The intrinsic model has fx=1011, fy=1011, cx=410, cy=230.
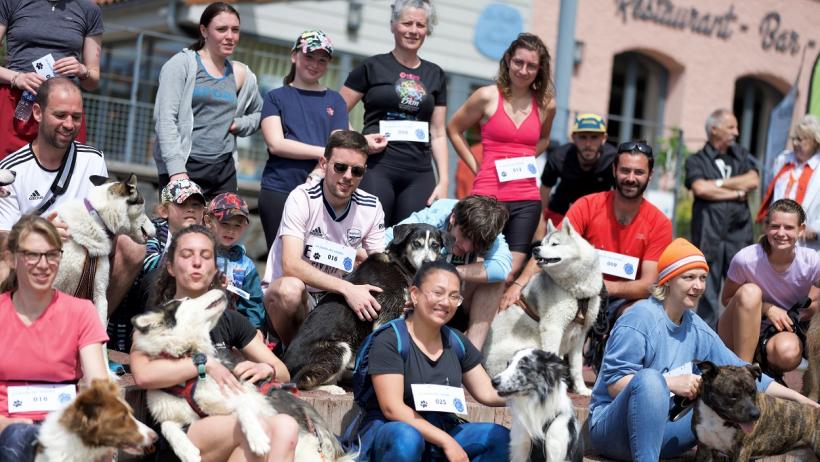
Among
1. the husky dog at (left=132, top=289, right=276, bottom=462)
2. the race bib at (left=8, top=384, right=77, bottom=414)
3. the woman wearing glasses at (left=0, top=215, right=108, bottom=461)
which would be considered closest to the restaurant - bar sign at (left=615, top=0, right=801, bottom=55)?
the husky dog at (left=132, top=289, right=276, bottom=462)

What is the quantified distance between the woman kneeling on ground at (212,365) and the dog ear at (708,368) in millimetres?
1908

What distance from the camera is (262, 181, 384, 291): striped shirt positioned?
5.43 m

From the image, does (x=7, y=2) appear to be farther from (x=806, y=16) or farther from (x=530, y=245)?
(x=806, y=16)

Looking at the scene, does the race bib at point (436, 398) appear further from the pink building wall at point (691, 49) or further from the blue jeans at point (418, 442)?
the pink building wall at point (691, 49)

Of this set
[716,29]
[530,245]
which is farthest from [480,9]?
[530,245]

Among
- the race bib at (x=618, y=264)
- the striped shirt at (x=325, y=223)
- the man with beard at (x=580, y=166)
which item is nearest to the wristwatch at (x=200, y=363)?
the striped shirt at (x=325, y=223)

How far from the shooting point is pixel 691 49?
16422 millimetres

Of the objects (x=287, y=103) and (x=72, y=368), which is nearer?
(x=72, y=368)

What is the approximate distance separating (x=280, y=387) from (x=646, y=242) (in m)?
2.74

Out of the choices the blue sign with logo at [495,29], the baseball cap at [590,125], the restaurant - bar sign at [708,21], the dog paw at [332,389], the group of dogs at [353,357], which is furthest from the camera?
the restaurant - bar sign at [708,21]

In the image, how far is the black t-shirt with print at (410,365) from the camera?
4398 millimetres

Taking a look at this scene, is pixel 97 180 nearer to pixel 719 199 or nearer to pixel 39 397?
pixel 39 397

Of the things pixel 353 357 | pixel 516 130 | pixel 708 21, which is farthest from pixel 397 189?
pixel 708 21

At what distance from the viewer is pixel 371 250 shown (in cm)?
573
